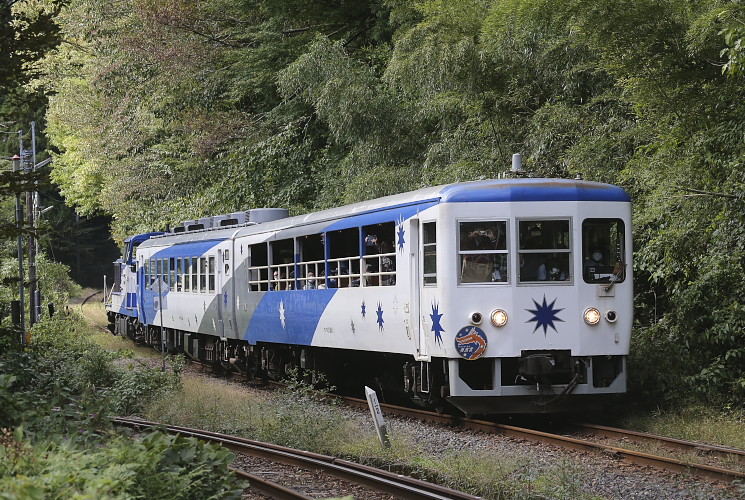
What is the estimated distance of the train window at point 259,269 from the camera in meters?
17.6

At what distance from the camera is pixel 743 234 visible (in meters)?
11.8

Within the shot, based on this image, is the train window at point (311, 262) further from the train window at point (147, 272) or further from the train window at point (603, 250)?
the train window at point (147, 272)

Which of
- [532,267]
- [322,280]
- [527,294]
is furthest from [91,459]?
[322,280]

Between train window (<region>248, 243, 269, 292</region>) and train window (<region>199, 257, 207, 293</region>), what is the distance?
2788mm

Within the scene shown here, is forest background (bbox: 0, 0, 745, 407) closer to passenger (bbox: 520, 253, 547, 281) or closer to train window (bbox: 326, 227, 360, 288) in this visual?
passenger (bbox: 520, 253, 547, 281)

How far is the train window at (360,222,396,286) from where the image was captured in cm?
1284

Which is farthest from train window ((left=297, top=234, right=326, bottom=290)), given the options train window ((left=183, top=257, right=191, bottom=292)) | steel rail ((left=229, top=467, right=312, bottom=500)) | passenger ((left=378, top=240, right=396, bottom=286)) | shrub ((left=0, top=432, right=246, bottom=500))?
shrub ((left=0, top=432, right=246, bottom=500))

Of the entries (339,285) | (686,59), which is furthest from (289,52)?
(686,59)

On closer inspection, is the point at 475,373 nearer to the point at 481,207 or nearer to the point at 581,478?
the point at 481,207

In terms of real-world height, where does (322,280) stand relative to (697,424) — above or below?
above

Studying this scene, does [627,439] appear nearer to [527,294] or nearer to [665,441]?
[665,441]

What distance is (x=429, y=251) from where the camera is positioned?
11820 mm

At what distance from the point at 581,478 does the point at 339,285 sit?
6463 millimetres

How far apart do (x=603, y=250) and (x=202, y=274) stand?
11241mm
